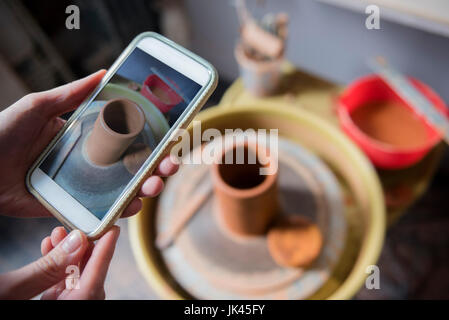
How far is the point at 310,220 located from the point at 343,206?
71mm

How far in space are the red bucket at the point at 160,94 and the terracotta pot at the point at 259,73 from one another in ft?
1.25

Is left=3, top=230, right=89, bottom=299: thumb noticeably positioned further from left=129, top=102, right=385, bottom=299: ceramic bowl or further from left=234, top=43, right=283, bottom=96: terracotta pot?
left=234, top=43, right=283, bottom=96: terracotta pot

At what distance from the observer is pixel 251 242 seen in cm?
61

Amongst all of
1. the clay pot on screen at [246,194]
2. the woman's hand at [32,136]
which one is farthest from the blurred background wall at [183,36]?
the clay pot on screen at [246,194]

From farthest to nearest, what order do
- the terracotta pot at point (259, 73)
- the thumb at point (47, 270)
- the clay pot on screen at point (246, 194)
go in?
1. the terracotta pot at point (259, 73)
2. the clay pot on screen at point (246, 194)
3. the thumb at point (47, 270)

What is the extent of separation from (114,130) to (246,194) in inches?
8.1

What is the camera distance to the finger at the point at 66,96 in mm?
468

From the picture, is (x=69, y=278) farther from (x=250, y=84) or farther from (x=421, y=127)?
(x=421, y=127)

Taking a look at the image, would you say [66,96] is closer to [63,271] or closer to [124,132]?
[124,132]

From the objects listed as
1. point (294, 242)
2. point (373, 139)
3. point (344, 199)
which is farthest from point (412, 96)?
point (294, 242)

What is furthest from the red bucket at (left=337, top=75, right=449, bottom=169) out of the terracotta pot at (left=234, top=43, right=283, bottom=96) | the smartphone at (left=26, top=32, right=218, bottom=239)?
the smartphone at (left=26, top=32, right=218, bottom=239)

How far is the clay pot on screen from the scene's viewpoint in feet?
1.71

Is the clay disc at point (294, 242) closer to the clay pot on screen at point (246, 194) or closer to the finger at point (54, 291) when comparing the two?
the clay pot on screen at point (246, 194)
